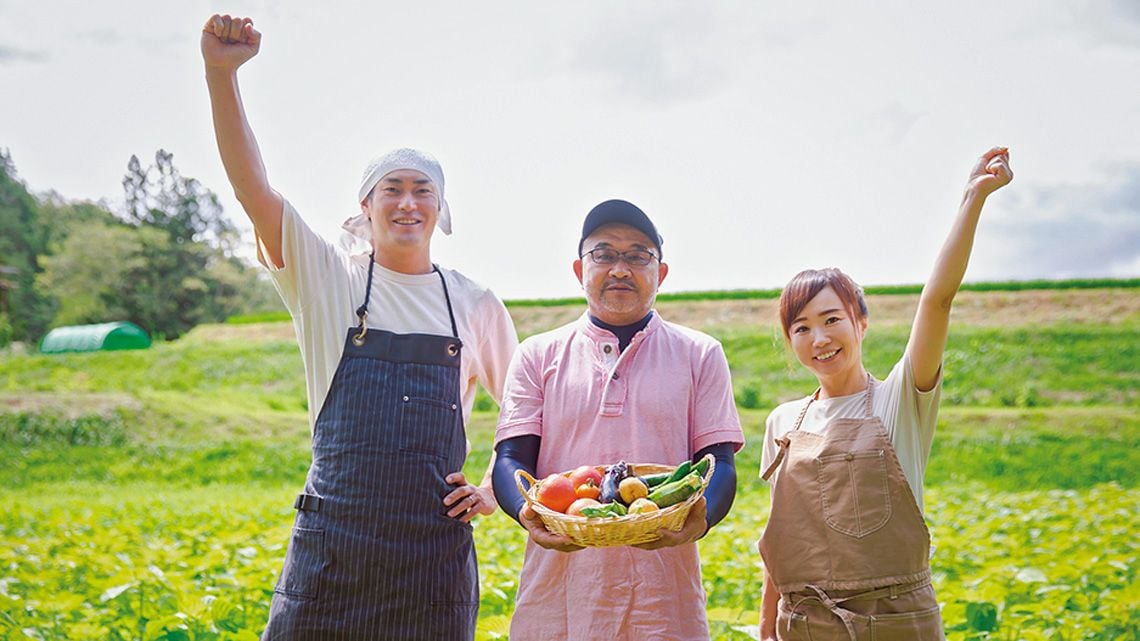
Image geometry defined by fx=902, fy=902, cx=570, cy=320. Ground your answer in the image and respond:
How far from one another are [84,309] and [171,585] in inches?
1221

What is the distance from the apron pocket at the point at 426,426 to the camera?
2.32 m

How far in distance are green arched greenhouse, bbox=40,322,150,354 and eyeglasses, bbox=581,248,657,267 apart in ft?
83.3

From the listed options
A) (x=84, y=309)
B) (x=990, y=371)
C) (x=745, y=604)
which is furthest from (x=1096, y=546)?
(x=84, y=309)

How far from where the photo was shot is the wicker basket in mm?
1772

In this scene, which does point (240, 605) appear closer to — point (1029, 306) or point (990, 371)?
point (990, 371)

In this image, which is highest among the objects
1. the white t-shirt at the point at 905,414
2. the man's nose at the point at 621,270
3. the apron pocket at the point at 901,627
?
the man's nose at the point at 621,270

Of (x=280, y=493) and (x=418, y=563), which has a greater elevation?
(x=418, y=563)

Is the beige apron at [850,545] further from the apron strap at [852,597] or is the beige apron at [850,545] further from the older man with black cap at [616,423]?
the older man with black cap at [616,423]

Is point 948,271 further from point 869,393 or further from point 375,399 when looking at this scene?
point 375,399

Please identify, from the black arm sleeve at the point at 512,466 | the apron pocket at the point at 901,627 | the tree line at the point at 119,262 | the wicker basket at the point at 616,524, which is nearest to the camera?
the wicker basket at the point at 616,524

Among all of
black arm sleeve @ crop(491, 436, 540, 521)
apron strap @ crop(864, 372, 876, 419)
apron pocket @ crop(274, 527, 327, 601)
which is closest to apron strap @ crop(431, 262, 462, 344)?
black arm sleeve @ crop(491, 436, 540, 521)

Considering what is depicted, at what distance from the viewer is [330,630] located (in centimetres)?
225

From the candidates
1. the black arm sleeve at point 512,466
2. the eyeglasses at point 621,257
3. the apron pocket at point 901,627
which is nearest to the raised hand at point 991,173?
the eyeglasses at point 621,257

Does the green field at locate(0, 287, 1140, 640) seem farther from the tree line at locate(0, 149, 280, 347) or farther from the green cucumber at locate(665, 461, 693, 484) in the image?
the tree line at locate(0, 149, 280, 347)
